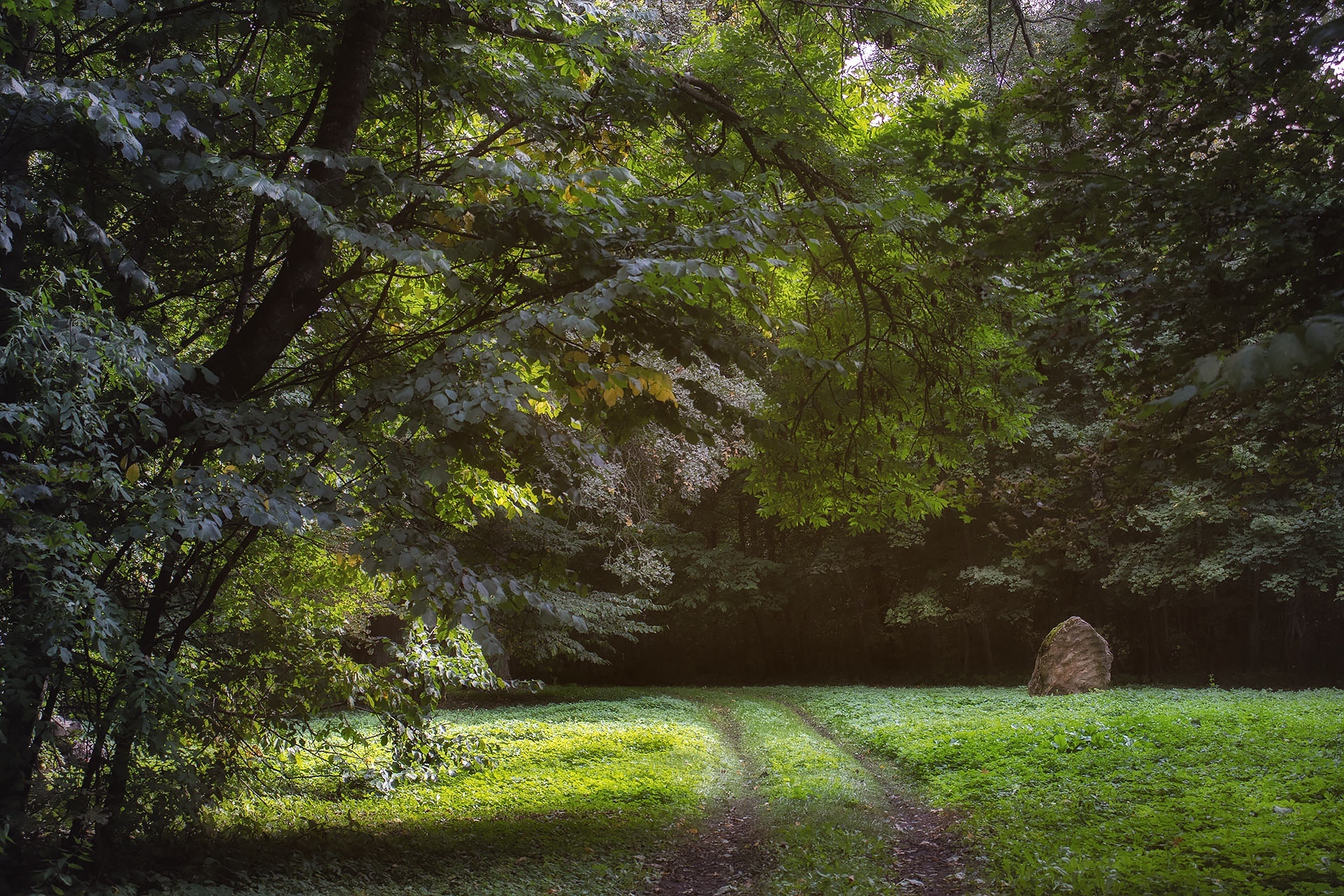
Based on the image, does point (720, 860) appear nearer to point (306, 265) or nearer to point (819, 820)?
point (819, 820)

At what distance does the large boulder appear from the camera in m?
17.0

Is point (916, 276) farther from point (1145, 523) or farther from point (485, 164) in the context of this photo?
point (1145, 523)

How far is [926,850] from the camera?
6809 mm

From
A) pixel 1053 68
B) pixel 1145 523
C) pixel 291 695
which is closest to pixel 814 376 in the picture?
pixel 1053 68

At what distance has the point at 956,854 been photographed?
6535 millimetres

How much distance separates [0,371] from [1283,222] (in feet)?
21.7

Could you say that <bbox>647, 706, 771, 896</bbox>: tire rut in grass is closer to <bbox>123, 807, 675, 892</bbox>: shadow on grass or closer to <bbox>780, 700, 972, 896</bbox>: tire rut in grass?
<bbox>123, 807, 675, 892</bbox>: shadow on grass

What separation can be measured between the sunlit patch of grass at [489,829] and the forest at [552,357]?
7 centimetres

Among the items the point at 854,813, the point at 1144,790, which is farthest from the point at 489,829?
the point at 1144,790

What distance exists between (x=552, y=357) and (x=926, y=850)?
5.10 metres

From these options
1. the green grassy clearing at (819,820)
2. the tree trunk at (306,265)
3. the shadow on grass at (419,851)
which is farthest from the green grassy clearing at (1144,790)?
the tree trunk at (306,265)

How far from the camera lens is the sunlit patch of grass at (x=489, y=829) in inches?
231

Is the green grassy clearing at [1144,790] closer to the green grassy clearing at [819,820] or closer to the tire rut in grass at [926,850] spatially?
the tire rut in grass at [926,850]

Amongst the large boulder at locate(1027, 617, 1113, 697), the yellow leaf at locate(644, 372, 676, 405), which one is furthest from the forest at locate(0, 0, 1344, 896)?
the large boulder at locate(1027, 617, 1113, 697)
